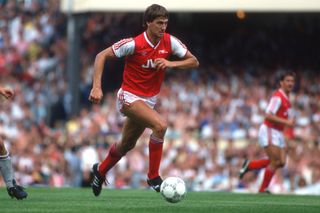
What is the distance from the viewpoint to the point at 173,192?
12.9 meters

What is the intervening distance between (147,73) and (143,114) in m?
0.61

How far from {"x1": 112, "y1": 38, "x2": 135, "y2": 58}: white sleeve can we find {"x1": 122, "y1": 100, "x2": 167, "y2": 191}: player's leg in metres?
0.63

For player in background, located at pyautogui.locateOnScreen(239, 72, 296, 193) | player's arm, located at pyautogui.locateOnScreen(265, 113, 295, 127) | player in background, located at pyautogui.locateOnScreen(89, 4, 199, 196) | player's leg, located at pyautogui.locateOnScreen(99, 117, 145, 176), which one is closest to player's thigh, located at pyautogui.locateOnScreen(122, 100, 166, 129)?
player in background, located at pyautogui.locateOnScreen(89, 4, 199, 196)

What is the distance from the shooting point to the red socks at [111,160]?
14680mm

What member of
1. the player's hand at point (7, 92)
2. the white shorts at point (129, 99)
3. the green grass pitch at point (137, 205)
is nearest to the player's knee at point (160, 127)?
the white shorts at point (129, 99)

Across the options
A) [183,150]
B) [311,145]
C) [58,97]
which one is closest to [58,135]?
[58,97]

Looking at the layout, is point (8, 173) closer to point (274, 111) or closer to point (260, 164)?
point (274, 111)

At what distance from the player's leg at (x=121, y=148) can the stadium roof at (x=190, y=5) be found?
14.3 metres

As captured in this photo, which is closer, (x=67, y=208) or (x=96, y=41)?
(x=67, y=208)

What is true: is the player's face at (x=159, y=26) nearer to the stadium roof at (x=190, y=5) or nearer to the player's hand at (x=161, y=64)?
the player's hand at (x=161, y=64)

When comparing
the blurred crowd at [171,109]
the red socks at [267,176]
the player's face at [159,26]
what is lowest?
the blurred crowd at [171,109]

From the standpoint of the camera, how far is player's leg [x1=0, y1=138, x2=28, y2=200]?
13570mm

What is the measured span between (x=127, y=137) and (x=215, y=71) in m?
14.6

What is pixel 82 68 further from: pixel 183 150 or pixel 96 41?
pixel 183 150
